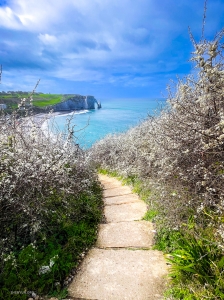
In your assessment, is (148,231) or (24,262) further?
(148,231)

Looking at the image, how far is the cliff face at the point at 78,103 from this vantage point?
66.6 m

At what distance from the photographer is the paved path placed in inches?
117

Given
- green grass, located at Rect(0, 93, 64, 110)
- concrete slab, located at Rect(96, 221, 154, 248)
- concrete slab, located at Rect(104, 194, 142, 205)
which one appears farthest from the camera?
green grass, located at Rect(0, 93, 64, 110)

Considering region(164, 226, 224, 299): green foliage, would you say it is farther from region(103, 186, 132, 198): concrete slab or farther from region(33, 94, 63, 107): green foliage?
region(33, 94, 63, 107): green foliage

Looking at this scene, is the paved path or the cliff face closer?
the paved path

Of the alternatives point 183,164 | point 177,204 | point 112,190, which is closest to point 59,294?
point 177,204

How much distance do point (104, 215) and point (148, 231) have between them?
1536 millimetres

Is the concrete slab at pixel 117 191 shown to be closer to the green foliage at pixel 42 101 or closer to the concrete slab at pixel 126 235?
the concrete slab at pixel 126 235

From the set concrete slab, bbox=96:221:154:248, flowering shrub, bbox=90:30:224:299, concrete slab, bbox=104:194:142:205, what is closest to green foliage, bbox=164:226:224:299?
flowering shrub, bbox=90:30:224:299

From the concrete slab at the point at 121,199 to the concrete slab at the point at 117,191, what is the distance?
0.36m

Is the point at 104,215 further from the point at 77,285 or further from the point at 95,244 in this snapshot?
the point at 77,285

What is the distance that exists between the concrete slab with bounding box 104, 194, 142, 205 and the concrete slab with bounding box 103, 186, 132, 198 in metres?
0.36

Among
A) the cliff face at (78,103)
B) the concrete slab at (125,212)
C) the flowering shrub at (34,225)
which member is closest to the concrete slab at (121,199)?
the concrete slab at (125,212)

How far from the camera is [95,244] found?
14.0 ft
